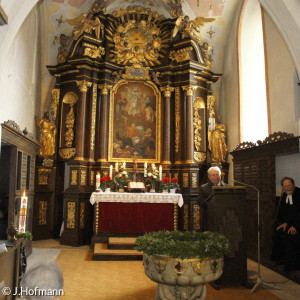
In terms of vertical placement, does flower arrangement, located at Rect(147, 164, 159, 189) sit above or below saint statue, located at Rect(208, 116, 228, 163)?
below

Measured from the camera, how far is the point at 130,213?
910 centimetres

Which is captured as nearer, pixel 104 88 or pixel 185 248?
pixel 185 248

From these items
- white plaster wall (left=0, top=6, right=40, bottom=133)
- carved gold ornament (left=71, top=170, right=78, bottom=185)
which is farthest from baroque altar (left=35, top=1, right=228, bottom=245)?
white plaster wall (left=0, top=6, right=40, bottom=133)

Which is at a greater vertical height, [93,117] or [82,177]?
[93,117]

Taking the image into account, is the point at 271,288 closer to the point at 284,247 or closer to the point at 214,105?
the point at 284,247

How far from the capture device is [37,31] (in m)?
10.7

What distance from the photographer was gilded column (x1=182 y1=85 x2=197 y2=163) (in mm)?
10516

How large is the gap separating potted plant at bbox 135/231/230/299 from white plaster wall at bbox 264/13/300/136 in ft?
13.9

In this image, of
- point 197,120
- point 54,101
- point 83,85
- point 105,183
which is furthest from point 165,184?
point 54,101

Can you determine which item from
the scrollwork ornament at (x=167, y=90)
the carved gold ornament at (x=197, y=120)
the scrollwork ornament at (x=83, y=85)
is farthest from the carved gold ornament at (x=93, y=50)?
the carved gold ornament at (x=197, y=120)

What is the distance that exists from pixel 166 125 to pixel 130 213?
3.35m

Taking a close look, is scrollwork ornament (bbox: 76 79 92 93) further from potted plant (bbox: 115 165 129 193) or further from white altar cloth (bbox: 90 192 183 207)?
white altar cloth (bbox: 90 192 183 207)

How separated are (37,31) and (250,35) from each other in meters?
6.90

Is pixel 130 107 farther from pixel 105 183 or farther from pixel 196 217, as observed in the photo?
pixel 196 217
